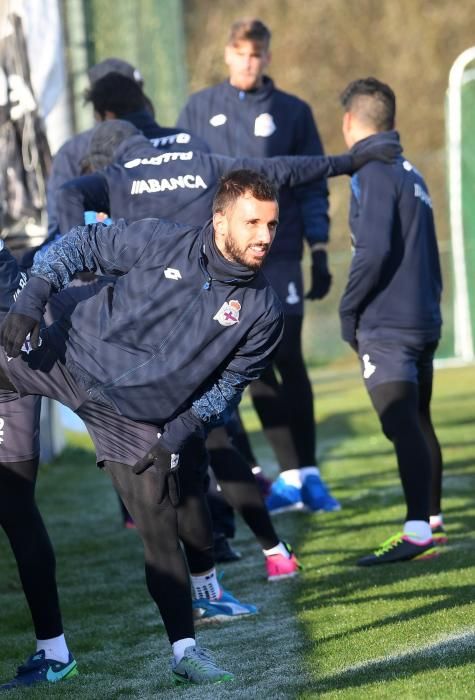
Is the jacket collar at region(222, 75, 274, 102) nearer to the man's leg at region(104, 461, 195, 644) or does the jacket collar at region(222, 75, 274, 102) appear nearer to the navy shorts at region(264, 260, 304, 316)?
the navy shorts at region(264, 260, 304, 316)

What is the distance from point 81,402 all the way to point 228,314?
622mm

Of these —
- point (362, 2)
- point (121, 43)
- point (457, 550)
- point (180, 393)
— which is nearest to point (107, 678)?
point (180, 393)

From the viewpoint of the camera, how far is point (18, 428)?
5012mm

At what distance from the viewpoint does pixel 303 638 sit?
5.16 m

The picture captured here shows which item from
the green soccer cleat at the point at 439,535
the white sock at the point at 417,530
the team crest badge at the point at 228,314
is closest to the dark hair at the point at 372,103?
the white sock at the point at 417,530

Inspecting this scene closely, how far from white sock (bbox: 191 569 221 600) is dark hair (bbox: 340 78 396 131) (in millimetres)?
2275

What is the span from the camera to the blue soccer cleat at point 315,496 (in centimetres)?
804

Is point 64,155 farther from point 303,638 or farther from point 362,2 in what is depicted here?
point 362,2

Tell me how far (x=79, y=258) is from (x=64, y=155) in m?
2.67

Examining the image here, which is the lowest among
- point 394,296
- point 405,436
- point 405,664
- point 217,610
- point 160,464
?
point 217,610

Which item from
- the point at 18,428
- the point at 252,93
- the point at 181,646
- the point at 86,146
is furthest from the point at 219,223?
the point at 252,93

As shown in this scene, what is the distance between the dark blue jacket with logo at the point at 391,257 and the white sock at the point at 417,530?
2.78ft

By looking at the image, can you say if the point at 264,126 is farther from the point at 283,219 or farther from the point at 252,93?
the point at 283,219

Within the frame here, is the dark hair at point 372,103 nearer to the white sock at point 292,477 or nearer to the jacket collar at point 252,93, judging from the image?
the jacket collar at point 252,93
